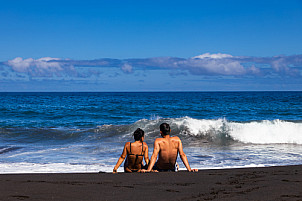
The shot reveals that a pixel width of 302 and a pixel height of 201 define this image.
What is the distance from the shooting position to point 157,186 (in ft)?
17.1

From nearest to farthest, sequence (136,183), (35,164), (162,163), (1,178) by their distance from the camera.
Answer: (136,183) → (1,178) → (162,163) → (35,164)

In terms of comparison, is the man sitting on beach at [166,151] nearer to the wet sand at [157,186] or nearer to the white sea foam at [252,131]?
the wet sand at [157,186]

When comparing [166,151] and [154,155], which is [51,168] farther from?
[166,151]

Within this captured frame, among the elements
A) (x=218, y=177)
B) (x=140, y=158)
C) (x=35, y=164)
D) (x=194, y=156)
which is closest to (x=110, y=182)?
(x=140, y=158)

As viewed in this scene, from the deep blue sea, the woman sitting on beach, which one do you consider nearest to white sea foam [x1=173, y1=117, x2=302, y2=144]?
the deep blue sea

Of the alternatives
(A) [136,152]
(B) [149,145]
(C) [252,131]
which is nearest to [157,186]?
(A) [136,152]

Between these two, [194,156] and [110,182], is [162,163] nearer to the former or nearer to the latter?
[110,182]

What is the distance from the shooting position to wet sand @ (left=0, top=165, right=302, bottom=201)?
4.54 m

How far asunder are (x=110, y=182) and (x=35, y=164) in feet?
13.7

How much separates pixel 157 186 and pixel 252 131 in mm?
11980

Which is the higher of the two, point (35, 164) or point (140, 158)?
point (140, 158)

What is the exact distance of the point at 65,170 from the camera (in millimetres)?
8078

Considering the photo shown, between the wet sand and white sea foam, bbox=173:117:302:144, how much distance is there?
919 cm

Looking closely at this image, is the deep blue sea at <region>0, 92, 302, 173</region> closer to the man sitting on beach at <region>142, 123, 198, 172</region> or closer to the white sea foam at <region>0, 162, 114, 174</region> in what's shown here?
the white sea foam at <region>0, 162, 114, 174</region>
